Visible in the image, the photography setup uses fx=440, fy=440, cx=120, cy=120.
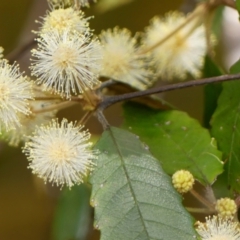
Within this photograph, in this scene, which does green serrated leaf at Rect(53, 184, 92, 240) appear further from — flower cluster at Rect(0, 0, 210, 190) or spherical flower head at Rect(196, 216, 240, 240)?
spherical flower head at Rect(196, 216, 240, 240)

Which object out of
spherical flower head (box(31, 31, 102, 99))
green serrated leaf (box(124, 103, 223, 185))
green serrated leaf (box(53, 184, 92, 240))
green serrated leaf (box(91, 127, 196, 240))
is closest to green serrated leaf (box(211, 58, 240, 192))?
green serrated leaf (box(124, 103, 223, 185))

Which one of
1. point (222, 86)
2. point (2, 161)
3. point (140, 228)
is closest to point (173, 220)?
A: point (140, 228)

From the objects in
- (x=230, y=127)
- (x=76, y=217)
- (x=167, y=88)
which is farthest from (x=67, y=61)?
(x=76, y=217)

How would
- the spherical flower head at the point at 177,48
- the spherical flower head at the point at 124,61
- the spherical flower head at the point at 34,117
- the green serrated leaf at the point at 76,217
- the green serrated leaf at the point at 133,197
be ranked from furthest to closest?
1. the green serrated leaf at the point at 76,217
2. the spherical flower head at the point at 177,48
3. the spherical flower head at the point at 124,61
4. the spherical flower head at the point at 34,117
5. the green serrated leaf at the point at 133,197

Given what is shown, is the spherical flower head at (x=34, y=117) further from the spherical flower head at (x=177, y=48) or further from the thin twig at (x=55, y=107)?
the spherical flower head at (x=177, y=48)

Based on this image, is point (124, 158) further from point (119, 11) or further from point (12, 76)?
point (119, 11)

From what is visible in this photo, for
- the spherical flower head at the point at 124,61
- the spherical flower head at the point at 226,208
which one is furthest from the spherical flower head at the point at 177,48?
the spherical flower head at the point at 226,208

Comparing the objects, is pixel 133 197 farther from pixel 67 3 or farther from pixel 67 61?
pixel 67 3
